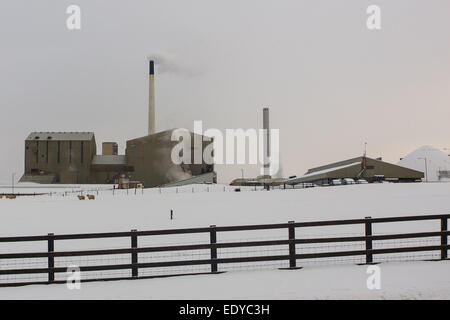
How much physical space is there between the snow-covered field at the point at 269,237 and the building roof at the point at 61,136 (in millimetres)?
72751

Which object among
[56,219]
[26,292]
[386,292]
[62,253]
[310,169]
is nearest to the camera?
[386,292]

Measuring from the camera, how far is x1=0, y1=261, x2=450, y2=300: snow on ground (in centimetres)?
859

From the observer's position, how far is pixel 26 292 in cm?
973

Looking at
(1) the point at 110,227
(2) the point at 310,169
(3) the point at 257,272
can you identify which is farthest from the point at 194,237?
(2) the point at 310,169

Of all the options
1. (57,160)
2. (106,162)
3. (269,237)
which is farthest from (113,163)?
(269,237)

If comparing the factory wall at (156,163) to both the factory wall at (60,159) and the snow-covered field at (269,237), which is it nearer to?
the factory wall at (60,159)

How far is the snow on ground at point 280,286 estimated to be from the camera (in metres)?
8.59

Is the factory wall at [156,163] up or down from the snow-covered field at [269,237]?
up

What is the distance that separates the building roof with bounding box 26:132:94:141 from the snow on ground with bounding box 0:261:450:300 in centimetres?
10141

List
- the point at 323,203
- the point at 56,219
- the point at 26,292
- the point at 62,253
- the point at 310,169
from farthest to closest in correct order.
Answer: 1. the point at 310,169
2. the point at 323,203
3. the point at 56,219
4. the point at 62,253
5. the point at 26,292

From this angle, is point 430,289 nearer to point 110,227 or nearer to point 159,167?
point 110,227

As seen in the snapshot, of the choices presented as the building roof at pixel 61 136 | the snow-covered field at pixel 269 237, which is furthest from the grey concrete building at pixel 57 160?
the snow-covered field at pixel 269 237

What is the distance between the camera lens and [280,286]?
30.5 ft
